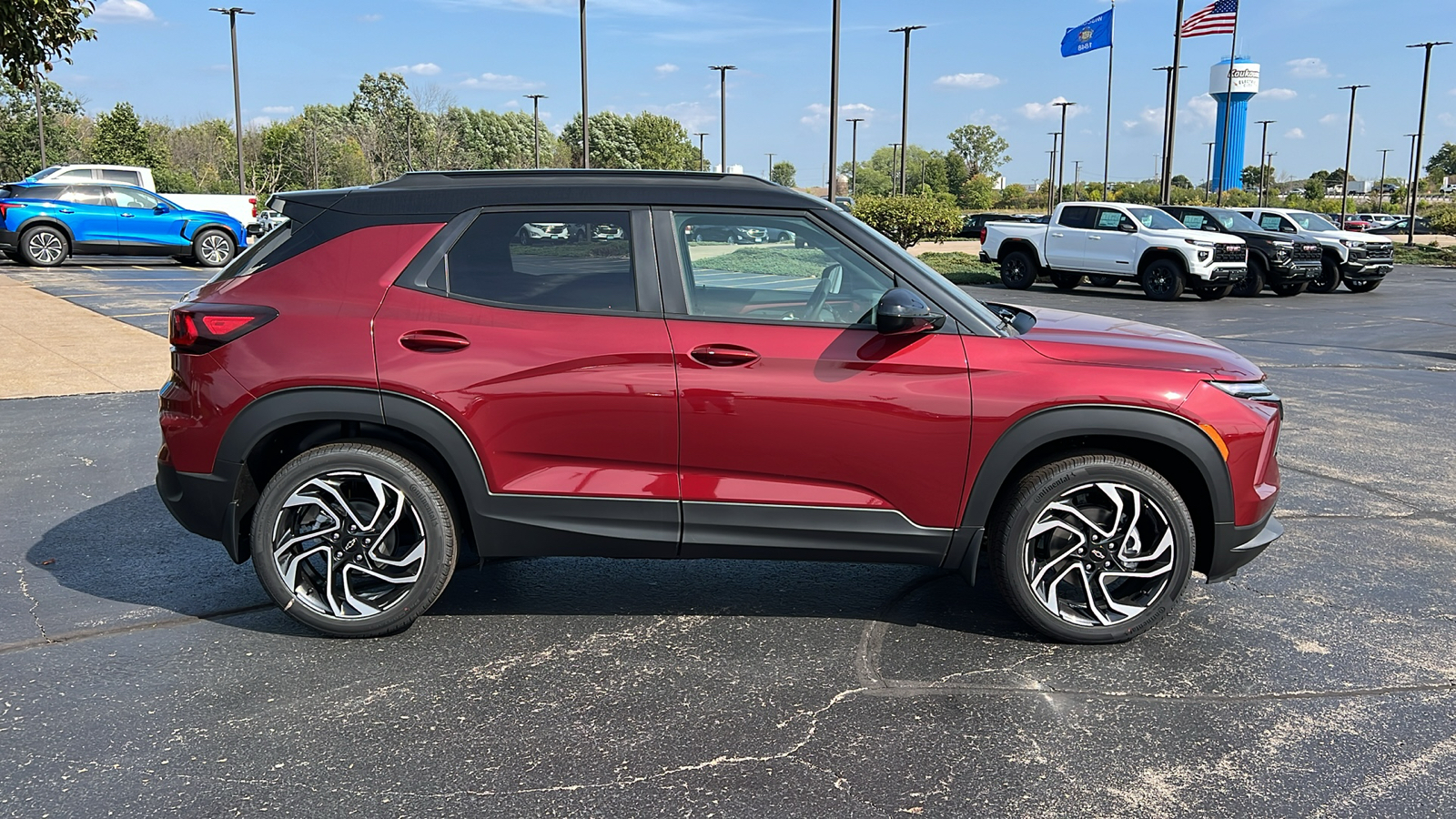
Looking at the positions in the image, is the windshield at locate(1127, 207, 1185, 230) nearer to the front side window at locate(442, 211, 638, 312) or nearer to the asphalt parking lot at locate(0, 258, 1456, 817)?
the asphalt parking lot at locate(0, 258, 1456, 817)

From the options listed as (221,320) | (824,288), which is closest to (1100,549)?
(824,288)

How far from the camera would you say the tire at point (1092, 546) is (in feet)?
13.4

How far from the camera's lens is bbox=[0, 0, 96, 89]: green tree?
29.3ft

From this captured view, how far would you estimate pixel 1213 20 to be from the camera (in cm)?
3030

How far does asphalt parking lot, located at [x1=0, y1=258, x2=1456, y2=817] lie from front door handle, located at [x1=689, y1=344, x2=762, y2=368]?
1062 mm

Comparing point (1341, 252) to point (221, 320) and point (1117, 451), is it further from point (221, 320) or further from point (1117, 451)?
point (221, 320)

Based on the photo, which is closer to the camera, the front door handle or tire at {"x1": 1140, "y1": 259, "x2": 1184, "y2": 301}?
the front door handle

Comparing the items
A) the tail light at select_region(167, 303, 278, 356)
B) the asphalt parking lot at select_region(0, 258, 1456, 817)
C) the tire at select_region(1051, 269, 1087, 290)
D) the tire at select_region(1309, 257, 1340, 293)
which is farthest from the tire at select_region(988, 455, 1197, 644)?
the tire at select_region(1309, 257, 1340, 293)

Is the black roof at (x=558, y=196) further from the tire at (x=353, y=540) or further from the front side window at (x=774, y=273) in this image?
the tire at (x=353, y=540)

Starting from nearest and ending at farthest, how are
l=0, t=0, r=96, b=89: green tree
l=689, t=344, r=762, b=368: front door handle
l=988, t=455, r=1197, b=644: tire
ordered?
l=689, t=344, r=762, b=368: front door handle < l=988, t=455, r=1197, b=644: tire < l=0, t=0, r=96, b=89: green tree

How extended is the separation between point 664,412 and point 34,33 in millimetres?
8344

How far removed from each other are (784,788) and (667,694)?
0.72m

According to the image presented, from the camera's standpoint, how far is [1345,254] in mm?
24109

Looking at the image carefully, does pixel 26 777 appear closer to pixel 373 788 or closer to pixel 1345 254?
pixel 373 788
